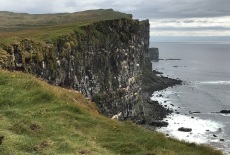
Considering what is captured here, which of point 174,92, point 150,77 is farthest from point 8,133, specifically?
point 150,77

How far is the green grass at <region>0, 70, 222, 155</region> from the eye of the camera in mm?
19438

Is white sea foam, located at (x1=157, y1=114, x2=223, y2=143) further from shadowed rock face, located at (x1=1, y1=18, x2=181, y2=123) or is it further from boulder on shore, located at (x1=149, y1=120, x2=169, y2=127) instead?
shadowed rock face, located at (x1=1, y1=18, x2=181, y2=123)

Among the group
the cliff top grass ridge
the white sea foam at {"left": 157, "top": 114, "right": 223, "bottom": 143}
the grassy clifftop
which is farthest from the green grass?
the white sea foam at {"left": 157, "top": 114, "right": 223, "bottom": 143}

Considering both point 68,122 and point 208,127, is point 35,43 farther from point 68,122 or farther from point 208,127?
point 208,127

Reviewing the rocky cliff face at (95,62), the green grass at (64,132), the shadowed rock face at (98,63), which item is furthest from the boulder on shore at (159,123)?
the green grass at (64,132)

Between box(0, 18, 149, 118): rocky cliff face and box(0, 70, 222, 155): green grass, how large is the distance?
17.6 metres

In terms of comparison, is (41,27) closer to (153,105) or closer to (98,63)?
(98,63)

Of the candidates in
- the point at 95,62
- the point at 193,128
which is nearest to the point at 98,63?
the point at 95,62

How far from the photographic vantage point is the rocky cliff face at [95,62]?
174ft

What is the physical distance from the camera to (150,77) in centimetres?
17650

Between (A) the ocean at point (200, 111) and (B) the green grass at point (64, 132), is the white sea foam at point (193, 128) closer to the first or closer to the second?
(A) the ocean at point (200, 111)

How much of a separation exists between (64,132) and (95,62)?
6251 centimetres

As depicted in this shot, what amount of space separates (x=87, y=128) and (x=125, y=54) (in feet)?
249

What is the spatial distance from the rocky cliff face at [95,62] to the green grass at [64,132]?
57.6ft
